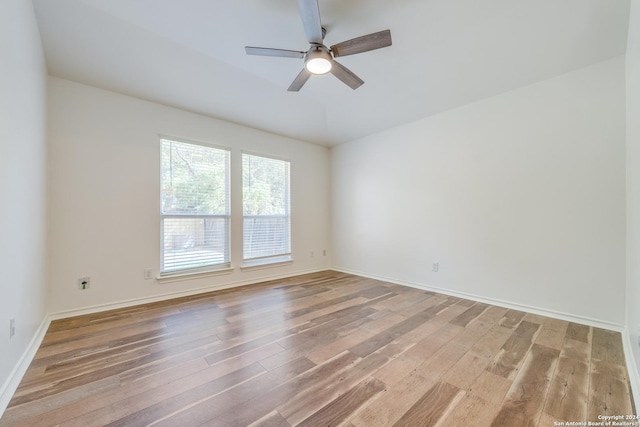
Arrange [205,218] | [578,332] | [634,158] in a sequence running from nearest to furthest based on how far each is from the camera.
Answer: [634,158], [578,332], [205,218]

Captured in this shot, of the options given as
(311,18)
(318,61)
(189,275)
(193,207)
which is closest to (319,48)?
(318,61)

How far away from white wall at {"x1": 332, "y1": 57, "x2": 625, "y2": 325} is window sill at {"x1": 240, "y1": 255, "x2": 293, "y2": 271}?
5.40 feet

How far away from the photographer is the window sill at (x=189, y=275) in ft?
11.2

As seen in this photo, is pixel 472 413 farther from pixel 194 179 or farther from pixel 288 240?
pixel 194 179

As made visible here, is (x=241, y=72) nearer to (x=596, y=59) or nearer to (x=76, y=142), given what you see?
(x=76, y=142)

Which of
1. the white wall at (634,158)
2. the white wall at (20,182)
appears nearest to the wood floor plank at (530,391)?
the white wall at (634,158)

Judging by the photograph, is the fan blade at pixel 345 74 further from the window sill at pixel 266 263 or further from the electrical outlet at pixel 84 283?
the electrical outlet at pixel 84 283

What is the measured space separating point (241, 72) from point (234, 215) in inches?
79.3

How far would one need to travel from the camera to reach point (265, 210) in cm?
445

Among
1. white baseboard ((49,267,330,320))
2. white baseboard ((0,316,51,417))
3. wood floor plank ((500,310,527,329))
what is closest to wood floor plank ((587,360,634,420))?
wood floor plank ((500,310,527,329))

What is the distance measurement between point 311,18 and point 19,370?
3112 millimetres

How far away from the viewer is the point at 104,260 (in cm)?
301

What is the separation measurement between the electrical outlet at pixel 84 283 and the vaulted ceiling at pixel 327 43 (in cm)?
218

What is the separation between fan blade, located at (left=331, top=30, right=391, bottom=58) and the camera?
194 centimetres
